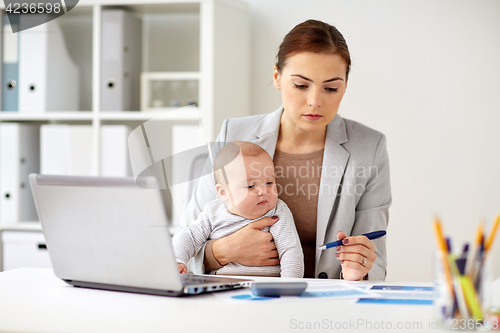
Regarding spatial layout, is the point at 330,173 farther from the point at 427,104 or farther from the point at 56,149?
the point at 56,149

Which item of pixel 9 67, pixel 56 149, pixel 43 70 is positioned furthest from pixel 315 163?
pixel 9 67

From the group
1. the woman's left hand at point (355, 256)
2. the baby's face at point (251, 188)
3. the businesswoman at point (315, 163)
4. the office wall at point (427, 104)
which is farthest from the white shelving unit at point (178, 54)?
the woman's left hand at point (355, 256)

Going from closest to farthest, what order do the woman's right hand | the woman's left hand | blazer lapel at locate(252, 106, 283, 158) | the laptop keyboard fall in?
the laptop keyboard < the woman's left hand < the woman's right hand < blazer lapel at locate(252, 106, 283, 158)

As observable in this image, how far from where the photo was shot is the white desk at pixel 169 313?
27.4 inches

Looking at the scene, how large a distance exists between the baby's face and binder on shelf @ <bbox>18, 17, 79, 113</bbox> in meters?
1.33

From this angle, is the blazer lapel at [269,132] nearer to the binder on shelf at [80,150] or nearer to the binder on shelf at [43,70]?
the binder on shelf at [80,150]

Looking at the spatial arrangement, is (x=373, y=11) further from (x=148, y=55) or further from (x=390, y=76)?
(x=148, y=55)

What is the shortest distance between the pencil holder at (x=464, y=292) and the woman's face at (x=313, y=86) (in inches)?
32.7

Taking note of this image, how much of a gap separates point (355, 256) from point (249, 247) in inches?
12.5

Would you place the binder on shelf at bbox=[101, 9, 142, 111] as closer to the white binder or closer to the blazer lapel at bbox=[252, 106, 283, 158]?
the white binder

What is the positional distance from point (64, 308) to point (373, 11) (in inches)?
79.3

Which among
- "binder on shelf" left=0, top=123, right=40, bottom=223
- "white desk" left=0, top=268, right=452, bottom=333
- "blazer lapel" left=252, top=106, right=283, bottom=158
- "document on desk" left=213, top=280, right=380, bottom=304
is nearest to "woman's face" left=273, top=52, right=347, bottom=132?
"blazer lapel" left=252, top=106, right=283, bottom=158

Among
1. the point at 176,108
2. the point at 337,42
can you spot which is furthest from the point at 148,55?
the point at 337,42

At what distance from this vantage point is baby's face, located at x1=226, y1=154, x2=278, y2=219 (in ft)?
4.44
